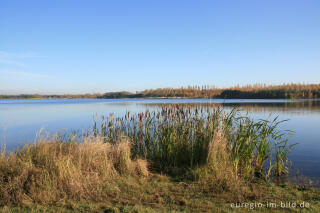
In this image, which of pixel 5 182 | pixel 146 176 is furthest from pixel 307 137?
pixel 5 182

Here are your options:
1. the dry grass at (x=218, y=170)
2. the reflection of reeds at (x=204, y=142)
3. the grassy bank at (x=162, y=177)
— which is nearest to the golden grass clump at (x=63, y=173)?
the grassy bank at (x=162, y=177)

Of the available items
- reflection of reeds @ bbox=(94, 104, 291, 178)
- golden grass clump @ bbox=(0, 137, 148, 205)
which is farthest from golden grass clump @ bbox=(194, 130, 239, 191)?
golden grass clump @ bbox=(0, 137, 148, 205)

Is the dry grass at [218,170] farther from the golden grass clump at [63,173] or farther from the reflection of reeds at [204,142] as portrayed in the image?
the golden grass clump at [63,173]

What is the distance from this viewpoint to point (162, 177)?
6.33 meters

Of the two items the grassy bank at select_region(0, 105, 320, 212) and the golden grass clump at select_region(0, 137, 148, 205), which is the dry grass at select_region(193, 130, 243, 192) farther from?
the golden grass clump at select_region(0, 137, 148, 205)

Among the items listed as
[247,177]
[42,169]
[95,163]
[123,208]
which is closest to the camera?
[123,208]

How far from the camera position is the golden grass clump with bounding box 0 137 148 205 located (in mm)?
4788

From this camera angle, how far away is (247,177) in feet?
21.0

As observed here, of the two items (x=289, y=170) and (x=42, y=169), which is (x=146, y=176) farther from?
(x=289, y=170)

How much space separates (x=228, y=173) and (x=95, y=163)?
3432 mm

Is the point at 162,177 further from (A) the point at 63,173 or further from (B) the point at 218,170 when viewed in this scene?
(A) the point at 63,173

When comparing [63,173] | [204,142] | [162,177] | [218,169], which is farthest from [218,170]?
[63,173]

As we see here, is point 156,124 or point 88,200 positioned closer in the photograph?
point 88,200

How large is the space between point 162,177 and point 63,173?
257 centimetres
